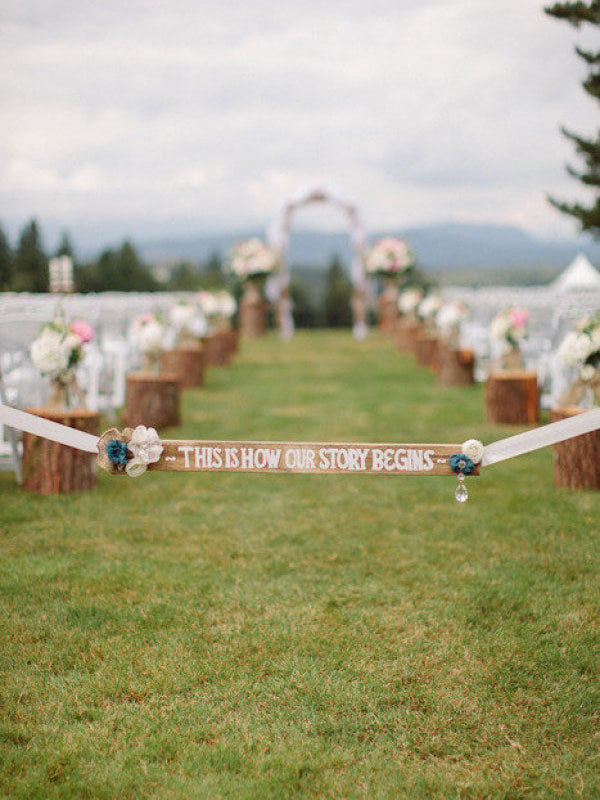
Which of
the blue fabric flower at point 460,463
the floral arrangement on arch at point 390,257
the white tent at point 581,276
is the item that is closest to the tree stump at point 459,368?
the blue fabric flower at point 460,463

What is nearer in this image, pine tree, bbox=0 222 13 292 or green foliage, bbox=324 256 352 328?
pine tree, bbox=0 222 13 292

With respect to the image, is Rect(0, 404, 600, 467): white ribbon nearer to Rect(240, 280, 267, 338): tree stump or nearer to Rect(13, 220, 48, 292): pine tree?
Rect(13, 220, 48, 292): pine tree

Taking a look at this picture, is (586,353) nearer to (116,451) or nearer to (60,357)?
(60,357)

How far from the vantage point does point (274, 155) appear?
23.9m

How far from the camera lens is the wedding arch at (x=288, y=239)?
21.3 m

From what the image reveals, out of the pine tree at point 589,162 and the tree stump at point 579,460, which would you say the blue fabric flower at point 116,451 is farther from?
the pine tree at point 589,162

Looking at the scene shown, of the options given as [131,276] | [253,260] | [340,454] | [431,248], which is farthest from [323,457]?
[431,248]

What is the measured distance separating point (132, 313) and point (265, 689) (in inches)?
364

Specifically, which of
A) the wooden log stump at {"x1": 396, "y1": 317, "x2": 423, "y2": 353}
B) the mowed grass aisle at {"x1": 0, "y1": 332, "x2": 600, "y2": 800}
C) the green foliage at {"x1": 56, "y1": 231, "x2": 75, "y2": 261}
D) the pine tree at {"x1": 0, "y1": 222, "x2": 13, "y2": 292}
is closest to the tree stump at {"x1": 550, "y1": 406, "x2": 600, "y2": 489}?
the mowed grass aisle at {"x1": 0, "y1": 332, "x2": 600, "y2": 800}

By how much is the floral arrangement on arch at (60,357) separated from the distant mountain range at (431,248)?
27.2 feet

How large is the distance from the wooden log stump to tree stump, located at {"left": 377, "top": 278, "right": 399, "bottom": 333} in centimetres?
374

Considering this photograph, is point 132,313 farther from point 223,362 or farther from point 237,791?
point 237,791

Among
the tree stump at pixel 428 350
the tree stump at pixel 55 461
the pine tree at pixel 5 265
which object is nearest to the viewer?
the tree stump at pixel 55 461

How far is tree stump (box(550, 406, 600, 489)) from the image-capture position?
5789 mm
